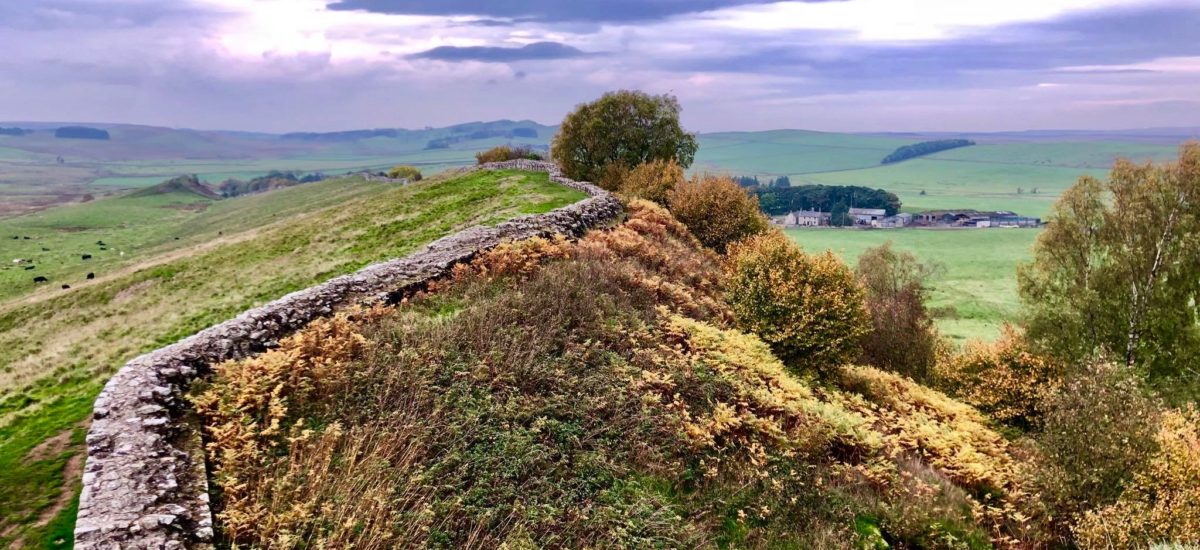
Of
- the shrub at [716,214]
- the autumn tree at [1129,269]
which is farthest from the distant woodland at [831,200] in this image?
the autumn tree at [1129,269]

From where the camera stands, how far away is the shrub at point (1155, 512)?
440 inches

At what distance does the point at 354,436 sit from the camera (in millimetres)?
9953

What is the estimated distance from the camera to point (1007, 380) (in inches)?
930

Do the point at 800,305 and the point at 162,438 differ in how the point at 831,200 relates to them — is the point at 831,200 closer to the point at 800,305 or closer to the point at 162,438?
the point at 800,305

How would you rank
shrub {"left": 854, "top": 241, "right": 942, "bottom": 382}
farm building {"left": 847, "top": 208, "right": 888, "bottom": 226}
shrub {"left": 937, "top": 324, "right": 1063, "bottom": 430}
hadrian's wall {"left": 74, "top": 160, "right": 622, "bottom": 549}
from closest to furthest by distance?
hadrian's wall {"left": 74, "top": 160, "right": 622, "bottom": 549}, shrub {"left": 937, "top": 324, "right": 1063, "bottom": 430}, shrub {"left": 854, "top": 241, "right": 942, "bottom": 382}, farm building {"left": 847, "top": 208, "right": 888, "bottom": 226}

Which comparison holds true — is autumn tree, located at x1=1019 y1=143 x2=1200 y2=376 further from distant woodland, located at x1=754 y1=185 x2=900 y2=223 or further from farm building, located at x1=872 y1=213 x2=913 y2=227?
distant woodland, located at x1=754 y1=185 x2=900 y2=223

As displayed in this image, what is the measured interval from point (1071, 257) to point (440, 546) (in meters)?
34.5

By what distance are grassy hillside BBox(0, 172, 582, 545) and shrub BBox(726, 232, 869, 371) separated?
16.3 metres

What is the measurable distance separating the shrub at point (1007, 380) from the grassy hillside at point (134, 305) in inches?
938

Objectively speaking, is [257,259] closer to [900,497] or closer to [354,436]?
[354,436]

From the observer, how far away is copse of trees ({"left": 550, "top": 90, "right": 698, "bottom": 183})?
56.5m

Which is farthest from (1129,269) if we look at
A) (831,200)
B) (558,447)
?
(831,200)

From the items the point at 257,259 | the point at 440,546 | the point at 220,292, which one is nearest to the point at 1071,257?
the point at 440,546

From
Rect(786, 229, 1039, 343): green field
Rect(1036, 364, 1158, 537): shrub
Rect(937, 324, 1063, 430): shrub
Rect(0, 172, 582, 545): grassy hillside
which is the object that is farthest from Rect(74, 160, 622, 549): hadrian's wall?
Rect(786, 229, 1039, 343): green field
